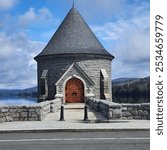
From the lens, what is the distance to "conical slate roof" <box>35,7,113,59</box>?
3272 centimetres

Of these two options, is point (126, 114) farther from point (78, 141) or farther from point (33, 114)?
point (78, 141)

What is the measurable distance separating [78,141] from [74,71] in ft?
76.6

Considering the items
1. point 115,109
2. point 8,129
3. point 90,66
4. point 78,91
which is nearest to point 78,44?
point 90,66

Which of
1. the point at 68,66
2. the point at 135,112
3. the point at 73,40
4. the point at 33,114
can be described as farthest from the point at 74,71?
the point at 135,112

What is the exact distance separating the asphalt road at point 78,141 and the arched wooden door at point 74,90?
850 inches

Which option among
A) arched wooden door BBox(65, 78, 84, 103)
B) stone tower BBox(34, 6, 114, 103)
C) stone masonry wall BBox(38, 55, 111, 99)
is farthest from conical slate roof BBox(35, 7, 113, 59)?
arched wooden door BBox(65, 78, 84, 103)

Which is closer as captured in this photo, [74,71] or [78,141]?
[78,141]

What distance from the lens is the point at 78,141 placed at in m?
8.69

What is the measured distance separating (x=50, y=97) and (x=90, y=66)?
498cm

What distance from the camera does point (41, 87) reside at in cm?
3309

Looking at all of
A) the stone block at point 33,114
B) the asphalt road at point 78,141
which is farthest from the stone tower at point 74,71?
the asphalt road at point 78,141

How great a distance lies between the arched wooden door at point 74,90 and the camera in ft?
106

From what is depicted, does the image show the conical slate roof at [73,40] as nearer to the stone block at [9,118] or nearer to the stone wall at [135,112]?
the stone wall at [135,112]

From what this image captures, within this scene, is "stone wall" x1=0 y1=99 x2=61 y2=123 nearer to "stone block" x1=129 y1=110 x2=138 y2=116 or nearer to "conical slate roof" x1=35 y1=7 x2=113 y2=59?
"stone block" x1=129 y1=110 x2=138 y2=116
